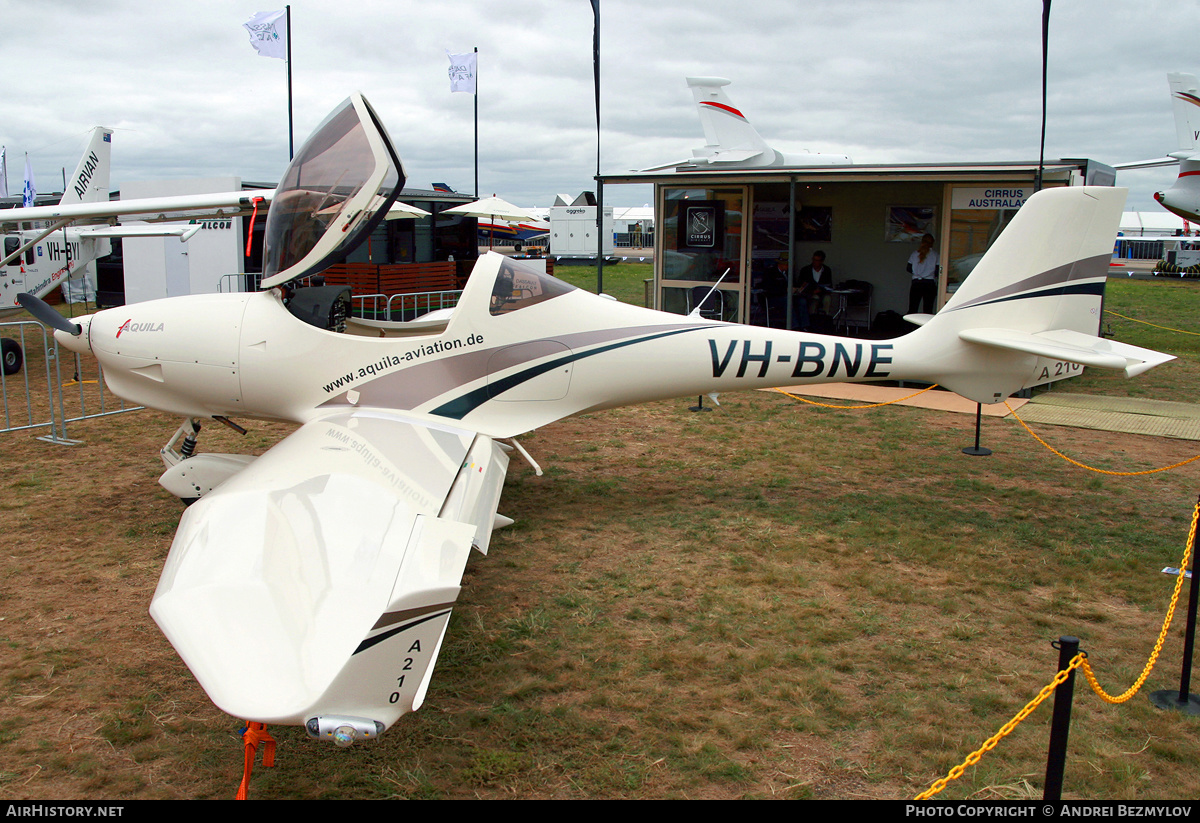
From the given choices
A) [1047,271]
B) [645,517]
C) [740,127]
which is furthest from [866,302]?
[645,517]

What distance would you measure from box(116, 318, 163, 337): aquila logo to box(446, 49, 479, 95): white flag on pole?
80.0ft

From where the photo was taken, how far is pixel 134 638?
4.37 meters

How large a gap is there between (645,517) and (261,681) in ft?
13.6

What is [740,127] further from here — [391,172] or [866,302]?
[391,172]

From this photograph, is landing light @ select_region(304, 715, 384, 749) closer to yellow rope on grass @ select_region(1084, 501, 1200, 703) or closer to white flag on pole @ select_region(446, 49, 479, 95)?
yellow rope on grass @ select_region(1084, 501, 1200, 703)

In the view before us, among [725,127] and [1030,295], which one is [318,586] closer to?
[1030,295]

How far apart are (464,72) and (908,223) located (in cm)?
1959

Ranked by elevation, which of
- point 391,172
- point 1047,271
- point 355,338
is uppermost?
point 391,172

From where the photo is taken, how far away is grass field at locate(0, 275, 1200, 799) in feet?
10.7

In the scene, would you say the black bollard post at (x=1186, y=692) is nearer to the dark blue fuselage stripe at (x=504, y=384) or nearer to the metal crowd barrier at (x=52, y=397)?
the dark blue fuselage stripe at (x=504, y=384)

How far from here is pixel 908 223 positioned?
44.1 feet

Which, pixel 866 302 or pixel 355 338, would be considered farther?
pixel 866 302

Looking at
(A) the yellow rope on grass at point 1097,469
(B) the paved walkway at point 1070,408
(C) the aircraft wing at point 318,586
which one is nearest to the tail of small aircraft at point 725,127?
(B) the paved walkway at point 1070,408

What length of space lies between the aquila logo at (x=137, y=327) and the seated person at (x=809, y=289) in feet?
32.9
